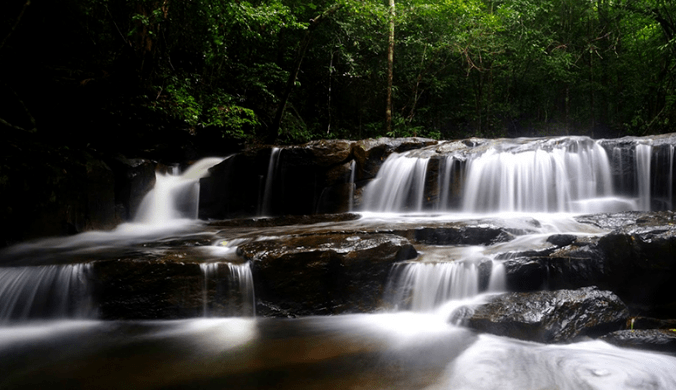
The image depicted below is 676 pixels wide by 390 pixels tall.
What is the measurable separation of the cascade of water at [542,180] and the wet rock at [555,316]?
4240 mm

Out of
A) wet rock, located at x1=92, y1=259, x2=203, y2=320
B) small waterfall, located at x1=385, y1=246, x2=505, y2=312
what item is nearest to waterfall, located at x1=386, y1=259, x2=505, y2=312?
small waterfall, located at x1=385, y1=246, x2=505, y2=312

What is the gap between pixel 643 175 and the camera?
7387 mm

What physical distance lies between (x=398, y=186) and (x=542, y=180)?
120 inches

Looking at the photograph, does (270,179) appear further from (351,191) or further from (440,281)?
(440,281)

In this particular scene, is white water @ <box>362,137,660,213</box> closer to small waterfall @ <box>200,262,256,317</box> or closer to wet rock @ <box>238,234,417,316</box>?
wet rock @ <box>238,234,417,316</box>

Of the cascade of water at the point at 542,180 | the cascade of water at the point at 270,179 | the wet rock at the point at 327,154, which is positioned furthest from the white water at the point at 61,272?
the cascade of water at the point at 542,180

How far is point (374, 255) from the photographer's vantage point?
484cm

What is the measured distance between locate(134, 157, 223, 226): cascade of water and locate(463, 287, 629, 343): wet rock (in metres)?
7.42

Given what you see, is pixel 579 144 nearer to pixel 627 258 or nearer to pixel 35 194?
pixel 627 258

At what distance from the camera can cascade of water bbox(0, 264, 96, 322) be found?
437 centimetres

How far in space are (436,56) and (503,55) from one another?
2954mm

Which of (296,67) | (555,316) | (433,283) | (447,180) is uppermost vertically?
(296,67)

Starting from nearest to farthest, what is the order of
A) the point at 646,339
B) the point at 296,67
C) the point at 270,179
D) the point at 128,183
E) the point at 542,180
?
the point at 646,339
the point at 542,180
the point at 128,183
the point at 270,179
the point at 296,67

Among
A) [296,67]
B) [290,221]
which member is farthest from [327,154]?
[296,67]
